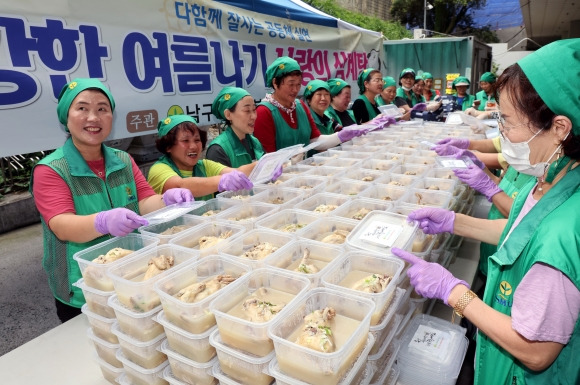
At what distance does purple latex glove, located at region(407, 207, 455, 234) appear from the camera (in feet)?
5.50

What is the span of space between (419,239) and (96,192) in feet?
5.38

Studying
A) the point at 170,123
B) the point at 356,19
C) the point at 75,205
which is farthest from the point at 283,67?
the point at 356,19

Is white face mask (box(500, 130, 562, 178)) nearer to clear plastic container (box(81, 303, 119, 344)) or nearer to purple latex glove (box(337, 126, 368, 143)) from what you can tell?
clear plastic container (box(81, 303, 119, 344))

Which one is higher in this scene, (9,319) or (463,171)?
(463,171)

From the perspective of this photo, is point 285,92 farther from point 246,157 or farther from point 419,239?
point 419,239

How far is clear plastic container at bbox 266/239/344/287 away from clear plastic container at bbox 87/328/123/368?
2.13 ft

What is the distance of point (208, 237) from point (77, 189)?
0.78m

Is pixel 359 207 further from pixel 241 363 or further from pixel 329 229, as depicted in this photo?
pixel 241 363

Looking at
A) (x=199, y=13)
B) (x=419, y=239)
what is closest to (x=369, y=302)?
(x=419, y=239)

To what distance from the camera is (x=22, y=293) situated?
13.3ft

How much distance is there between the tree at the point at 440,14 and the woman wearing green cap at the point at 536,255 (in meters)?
29.5

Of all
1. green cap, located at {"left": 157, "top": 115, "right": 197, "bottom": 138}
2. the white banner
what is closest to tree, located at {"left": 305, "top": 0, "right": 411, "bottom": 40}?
the white banner

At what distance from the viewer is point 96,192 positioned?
1.96 metres

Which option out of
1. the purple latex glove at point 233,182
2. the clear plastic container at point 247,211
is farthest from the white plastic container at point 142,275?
→ the purple latex glove at point 233,182
